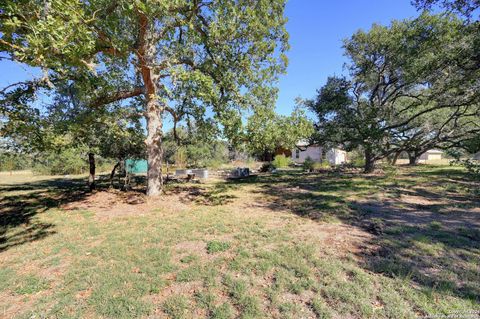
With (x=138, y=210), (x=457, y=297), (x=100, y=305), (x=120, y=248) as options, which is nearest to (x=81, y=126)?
(x=138, y=210)

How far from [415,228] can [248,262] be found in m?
3.87

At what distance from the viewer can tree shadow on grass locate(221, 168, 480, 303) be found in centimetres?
342

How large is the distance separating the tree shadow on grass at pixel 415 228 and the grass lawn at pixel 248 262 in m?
0.03

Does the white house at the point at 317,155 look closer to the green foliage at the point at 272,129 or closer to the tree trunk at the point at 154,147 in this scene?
the green foliage at the point at 272,129

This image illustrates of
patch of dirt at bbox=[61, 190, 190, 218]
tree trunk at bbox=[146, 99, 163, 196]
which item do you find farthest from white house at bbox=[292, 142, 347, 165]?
patch of dirt at bbox=[61, 190, 190, 218]

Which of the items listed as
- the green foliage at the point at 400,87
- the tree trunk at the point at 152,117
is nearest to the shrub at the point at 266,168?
the green foliage at the point at 400,87

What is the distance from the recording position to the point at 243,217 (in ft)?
21.3

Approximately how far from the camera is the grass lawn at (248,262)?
298cm

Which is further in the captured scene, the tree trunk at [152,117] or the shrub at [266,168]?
the shrub at [266,168]

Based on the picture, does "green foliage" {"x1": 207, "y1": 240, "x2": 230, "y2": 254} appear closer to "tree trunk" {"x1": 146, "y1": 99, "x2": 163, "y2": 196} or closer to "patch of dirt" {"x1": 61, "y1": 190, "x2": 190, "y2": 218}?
"patch of dirt" {"x1": 61, "y1": 190, "x2": 190, "y2": 218}

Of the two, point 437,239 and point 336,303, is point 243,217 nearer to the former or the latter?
point 336,303

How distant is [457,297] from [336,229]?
2.38m

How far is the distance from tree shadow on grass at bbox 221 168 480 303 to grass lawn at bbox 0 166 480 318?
1.0 inches

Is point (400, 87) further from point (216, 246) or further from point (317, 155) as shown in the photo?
point (317, 155)
